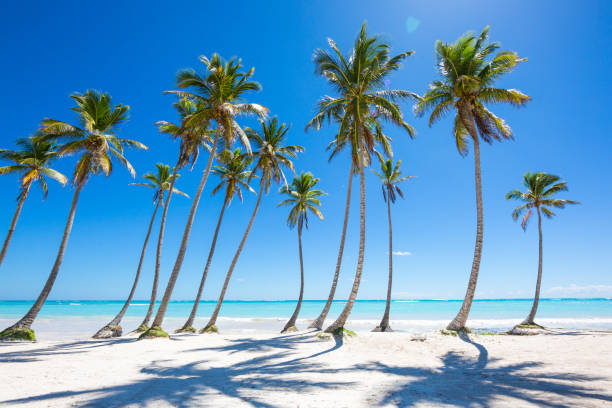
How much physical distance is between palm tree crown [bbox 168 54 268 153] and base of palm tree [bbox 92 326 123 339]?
1214 centimetres

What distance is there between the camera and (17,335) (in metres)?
12.1

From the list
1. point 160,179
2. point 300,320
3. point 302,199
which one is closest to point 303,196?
point 302,199

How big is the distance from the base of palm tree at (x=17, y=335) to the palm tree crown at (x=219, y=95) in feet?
37.2

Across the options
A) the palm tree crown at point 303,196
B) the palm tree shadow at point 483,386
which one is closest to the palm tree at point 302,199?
the palm tree crown at point 303,196

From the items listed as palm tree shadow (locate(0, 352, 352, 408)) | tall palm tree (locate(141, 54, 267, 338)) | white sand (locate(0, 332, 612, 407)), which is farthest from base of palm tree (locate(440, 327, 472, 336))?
tall palm tree (locate(141, 54, 267, 338))

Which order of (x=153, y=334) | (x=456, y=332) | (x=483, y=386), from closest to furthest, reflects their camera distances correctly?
(x=483, y=386)
(x=456, y=332)
(x=153, y=334)

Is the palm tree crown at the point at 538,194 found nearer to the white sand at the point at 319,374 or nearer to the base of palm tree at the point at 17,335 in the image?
the white sand at the point at 319,374

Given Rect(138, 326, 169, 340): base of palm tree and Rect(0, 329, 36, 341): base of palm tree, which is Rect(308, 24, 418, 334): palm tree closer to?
Rect(138, 326, 169, 340): base of palm tree

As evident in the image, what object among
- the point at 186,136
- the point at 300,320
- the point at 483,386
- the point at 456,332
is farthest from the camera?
the point at 300,320

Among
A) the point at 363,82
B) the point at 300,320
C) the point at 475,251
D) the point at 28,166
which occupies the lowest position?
the point at 300,320

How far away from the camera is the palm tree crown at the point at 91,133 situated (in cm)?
1396

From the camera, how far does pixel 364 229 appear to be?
13.5 metres

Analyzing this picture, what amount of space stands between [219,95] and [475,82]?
11895 millimetres

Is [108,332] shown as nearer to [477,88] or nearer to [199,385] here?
[199,385]
